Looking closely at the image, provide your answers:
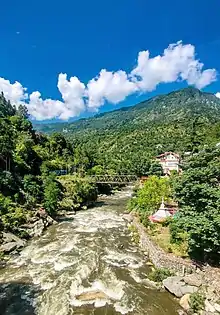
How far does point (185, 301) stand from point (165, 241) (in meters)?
8.61

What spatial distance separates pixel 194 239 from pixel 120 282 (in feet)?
22.1

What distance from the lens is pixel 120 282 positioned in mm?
21844

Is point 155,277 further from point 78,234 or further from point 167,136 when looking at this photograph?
point 167,136

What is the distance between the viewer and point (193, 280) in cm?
2033

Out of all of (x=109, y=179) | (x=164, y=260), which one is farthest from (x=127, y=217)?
(x=109, y=179)

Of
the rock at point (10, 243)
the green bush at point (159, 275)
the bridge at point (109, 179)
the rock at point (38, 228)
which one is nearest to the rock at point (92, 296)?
the green bush at point (159, 275)

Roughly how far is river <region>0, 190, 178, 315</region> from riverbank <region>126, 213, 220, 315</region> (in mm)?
894

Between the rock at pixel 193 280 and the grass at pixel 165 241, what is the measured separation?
2357mm

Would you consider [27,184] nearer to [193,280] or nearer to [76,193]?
[76,193]

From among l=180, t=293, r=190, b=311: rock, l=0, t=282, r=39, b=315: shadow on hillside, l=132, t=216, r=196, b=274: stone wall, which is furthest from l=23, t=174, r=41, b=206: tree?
l=180, t=293, r=190, b=311: rock

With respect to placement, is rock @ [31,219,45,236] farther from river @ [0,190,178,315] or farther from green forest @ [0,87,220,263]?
green forest @ [0,87,220,263]

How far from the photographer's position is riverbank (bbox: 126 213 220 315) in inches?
719

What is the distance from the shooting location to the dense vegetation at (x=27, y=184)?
1526 inches

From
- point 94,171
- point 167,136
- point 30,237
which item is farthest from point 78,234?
point 167,136
